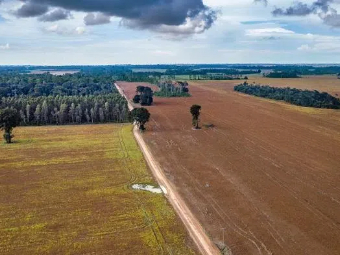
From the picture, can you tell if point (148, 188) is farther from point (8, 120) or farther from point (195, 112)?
point (195, 112)

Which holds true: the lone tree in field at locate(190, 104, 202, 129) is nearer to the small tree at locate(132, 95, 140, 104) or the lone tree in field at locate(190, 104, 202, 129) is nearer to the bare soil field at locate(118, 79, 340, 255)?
the bare soil field at locate(118, 79, 340, 255)

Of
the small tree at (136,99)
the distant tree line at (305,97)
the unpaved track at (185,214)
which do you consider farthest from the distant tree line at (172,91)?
the unpaved track at (185,214)

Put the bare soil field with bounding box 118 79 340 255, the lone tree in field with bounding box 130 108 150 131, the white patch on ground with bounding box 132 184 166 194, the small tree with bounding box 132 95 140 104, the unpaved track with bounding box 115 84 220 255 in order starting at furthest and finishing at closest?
1. the small tree with bounding box 132 95 140 104
2. the lone tree in field with bounding box 130 108 150 131
3. the white patch on ground with bounding box 132 184 166 194
4. the bare soil field with bounding box 118 79 340 255
5. the unpaved track with bounding box 115 84 220 255

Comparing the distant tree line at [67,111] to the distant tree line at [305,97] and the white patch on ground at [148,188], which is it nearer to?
the white patch on ground at [148,188]

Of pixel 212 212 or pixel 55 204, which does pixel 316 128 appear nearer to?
pixel 212 212

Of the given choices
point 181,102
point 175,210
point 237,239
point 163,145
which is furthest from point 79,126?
point 237,239

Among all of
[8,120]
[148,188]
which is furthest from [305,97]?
[148,188]

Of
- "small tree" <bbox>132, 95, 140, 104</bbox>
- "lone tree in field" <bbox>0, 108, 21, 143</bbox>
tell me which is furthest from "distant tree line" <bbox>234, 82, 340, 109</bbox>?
"lone tree in field" <bbox>0, 108, 21, 143</bbox>
